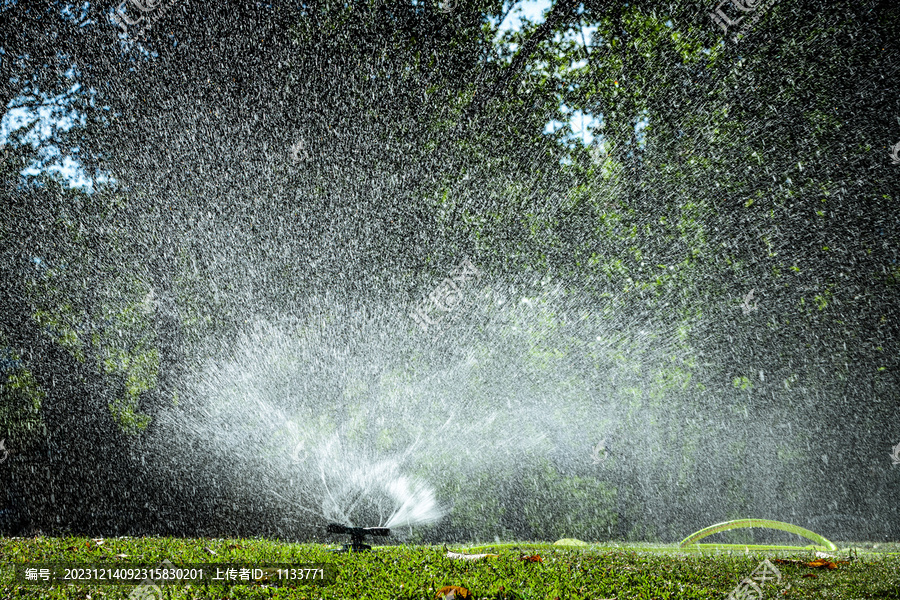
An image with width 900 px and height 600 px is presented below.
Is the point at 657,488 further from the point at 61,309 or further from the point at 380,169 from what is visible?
the point at 61,309

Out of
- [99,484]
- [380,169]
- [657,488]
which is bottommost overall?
[657,488]

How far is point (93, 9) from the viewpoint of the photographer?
11.4 m

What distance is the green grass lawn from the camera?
3.22m

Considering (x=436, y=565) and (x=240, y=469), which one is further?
(x=240, y=469)

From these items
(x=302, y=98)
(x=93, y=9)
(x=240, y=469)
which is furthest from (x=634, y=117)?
(x=93, y=9)

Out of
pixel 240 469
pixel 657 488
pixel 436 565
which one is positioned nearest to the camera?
pixel 436 565

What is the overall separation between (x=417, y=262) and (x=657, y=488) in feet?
21.1

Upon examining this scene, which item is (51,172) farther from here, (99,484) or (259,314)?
(99,484)

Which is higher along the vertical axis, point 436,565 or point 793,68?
point 793,68

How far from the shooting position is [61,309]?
34.5 ft

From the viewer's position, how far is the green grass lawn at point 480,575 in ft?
10.6

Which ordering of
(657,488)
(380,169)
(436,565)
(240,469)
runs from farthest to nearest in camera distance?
(380,169), (657,488), (240,469), (436,565)

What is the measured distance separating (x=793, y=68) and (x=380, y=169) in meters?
8.32

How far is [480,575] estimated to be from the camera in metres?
3.56
